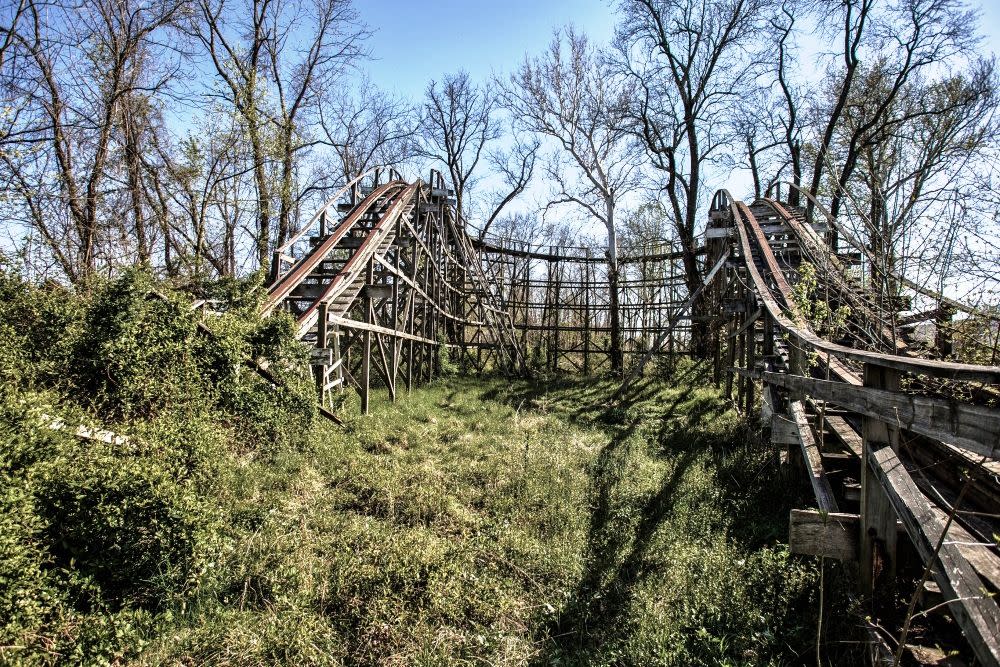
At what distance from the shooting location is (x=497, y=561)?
219 inches

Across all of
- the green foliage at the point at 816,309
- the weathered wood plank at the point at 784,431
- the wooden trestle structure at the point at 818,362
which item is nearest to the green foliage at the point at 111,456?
the wooden trestle structure at the point at 818,362

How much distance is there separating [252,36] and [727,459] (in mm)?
21020

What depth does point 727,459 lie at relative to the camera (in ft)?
27.2

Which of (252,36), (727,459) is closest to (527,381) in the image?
(727,459)

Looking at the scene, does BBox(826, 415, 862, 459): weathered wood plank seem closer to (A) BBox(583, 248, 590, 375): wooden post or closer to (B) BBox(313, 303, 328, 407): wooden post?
(B) BBox(313, 303, 328, 407): wooden post

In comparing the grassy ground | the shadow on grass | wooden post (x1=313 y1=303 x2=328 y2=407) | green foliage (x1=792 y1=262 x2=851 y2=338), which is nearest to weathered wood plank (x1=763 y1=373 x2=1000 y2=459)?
green foliage (x1=792 y1=262 x2=851 y2=338)

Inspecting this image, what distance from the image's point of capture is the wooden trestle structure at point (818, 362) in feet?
8.84

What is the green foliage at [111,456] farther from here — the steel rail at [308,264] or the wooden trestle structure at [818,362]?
the wooden trestle structure at [818,362]

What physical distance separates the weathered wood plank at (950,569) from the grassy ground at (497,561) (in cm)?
168

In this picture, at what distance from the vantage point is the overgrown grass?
4.05m

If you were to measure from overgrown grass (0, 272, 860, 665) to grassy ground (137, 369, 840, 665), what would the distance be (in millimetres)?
22

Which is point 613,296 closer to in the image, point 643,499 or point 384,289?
point 384,289

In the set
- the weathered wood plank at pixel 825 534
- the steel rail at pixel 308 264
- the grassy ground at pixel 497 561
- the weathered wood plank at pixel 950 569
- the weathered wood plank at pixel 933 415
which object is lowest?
the grassy ground at pixel 497 561

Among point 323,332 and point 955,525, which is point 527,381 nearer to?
point 323,332
